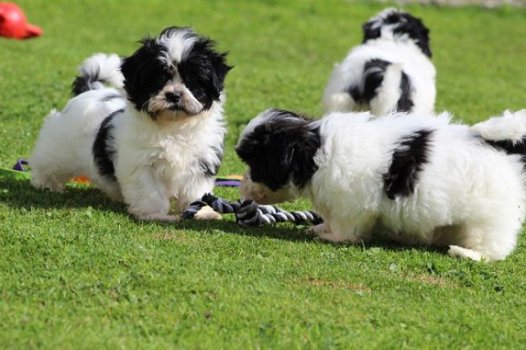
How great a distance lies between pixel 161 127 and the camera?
22.3ft

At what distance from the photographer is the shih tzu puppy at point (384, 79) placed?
31.3 ft

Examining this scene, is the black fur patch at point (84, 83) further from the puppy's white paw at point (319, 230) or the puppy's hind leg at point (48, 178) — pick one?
the puppy's white paw at point (319, 230)

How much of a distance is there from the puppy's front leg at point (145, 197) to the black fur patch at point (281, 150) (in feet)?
2.14

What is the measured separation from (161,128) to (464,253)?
227cm

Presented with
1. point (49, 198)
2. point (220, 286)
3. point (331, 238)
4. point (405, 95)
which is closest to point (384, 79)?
point (405, 95)

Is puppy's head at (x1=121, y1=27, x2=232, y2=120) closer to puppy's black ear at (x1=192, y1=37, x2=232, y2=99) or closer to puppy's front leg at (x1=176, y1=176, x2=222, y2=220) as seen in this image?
puppy's black ear at (x1=192, y1=37, x2=232, y2=99)

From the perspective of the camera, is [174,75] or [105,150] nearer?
[174,75]

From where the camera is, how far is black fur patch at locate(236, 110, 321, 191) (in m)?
6.46

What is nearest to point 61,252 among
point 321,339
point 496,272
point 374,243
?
point 321,339

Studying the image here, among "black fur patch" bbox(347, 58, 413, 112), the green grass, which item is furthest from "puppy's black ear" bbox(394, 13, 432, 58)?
the green grass

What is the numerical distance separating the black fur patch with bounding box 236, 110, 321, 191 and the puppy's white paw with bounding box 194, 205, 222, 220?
434 millimetres

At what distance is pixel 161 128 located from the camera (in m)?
6.80

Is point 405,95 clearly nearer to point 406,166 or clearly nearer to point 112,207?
point 406,166

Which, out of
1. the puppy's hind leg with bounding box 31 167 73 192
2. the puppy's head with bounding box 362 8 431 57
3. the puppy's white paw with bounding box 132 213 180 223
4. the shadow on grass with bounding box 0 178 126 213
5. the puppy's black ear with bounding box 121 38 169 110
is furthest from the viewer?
the puppy's head with bounding box 362 8 431 57
